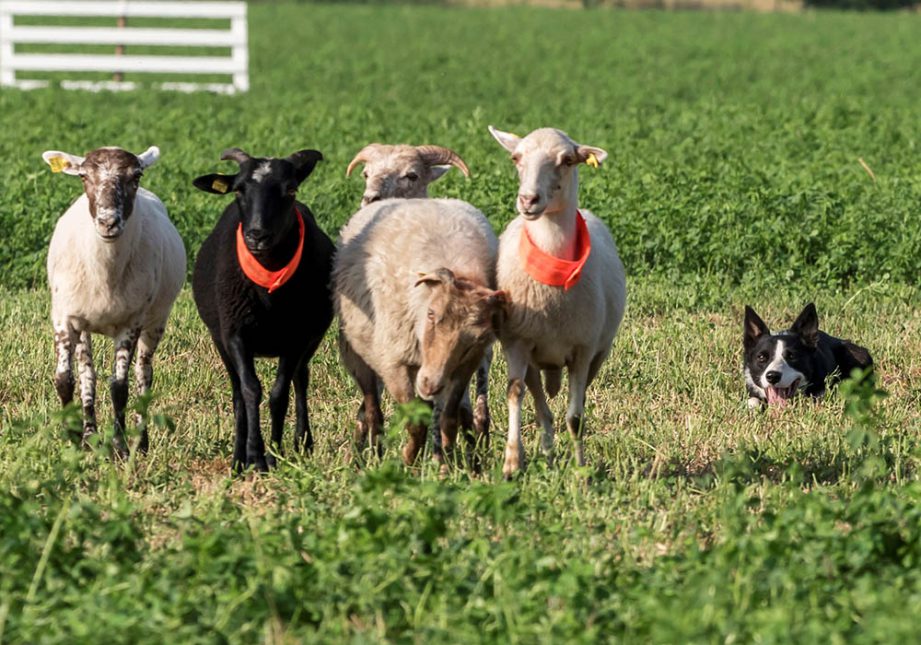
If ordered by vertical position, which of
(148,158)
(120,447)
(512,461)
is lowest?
(120,447)

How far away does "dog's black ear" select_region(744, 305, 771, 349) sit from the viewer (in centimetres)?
1086

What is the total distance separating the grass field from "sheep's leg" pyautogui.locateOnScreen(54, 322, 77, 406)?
336 millimetres

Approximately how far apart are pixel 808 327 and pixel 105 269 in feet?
15.6

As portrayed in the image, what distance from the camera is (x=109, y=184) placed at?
8.89 metres

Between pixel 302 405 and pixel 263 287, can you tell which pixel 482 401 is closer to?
pixel 302 405

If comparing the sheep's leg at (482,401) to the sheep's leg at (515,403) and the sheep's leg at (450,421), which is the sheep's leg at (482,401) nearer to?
the sheep's leg at (450,421)

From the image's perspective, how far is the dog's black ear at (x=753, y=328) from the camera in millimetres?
10859

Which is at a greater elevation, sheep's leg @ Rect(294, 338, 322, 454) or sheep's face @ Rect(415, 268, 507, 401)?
sheep's face @ Rect(415, 268, 507, 401)

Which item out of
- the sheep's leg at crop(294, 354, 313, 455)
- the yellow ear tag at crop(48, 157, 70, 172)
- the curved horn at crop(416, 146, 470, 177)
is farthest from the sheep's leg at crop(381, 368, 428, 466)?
the yellow ear tag at crop(48, 157, 70, 172)

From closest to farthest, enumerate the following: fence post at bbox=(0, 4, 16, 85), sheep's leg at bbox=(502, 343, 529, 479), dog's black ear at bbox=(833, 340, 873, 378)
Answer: sheep's leg at bbox=(502, 343, 529, 479), dog's black ear at bbox=(833, 340, 873, 378), fence post at bbox=(0, 4, 16, 85)

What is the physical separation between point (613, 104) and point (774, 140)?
6.07m

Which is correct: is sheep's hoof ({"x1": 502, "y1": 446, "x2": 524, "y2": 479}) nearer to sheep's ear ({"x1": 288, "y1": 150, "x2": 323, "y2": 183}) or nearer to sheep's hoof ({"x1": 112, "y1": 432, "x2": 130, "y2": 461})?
sheep's ear ({"x1": 288, "y1": 150, "x2": 323, "y2": 183})

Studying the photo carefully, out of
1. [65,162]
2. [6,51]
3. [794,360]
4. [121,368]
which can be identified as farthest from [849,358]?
[6,51]

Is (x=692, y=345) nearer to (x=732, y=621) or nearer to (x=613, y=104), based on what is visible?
(x=732, y=621)
